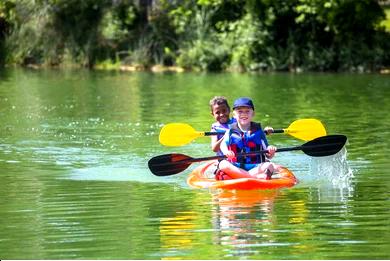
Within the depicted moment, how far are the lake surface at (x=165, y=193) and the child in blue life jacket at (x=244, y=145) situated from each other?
0.51m

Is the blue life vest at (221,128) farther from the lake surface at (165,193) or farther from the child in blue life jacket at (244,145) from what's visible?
the lake surface at (165,193)

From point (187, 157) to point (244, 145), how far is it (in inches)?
29.2

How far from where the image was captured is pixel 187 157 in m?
13.1

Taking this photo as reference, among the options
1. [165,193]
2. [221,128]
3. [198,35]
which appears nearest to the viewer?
[165,193]

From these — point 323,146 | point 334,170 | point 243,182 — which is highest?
point 323,146

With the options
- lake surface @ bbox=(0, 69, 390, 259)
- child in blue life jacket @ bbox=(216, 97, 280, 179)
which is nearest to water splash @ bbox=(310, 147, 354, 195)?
lake surface @ bbox=(0, 69, 390, 259)

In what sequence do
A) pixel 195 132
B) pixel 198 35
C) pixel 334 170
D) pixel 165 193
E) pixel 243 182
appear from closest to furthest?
pixel 243 182
pixel 165 193
pixel 195 132
pixel 334 170
pixel 198 35

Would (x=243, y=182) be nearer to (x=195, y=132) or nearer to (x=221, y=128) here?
(x=221, y=128)

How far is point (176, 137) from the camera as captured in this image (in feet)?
46.2

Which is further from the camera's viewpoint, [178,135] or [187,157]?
[178,135]

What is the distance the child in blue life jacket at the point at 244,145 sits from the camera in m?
12.7

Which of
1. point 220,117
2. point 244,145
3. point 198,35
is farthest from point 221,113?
point 198,35

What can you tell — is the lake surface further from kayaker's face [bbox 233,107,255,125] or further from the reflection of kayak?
kayaker's face [bbox 233,107,255,125]

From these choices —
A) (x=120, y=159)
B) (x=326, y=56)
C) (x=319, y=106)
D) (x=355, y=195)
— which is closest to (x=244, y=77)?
(x=326, y=56)
